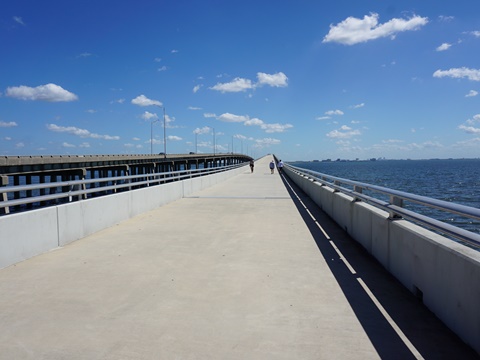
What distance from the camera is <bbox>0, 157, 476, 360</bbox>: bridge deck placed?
3711 millimetres

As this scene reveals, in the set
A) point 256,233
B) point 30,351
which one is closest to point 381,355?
point 30,351

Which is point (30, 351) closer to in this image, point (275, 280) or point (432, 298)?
point (275, 280)

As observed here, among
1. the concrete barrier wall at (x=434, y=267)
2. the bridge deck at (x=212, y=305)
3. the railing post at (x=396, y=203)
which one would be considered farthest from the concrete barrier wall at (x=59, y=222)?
the railing post at (x=396, y=203)

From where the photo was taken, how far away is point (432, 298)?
4520 mm

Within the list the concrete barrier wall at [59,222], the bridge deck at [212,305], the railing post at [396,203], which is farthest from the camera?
the concrete barrier wall at [59,222]

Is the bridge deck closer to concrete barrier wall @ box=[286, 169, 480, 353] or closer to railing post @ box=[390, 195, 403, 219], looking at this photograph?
concrete barrier wall @ box=[286, 169, 480, 353]

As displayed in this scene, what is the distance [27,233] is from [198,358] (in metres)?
5.00

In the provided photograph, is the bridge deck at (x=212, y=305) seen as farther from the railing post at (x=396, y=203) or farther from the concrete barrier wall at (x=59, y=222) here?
the railing post at (x=396, y=203)

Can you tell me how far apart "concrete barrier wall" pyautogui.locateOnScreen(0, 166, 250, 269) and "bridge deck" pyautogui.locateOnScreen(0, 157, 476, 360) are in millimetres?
252

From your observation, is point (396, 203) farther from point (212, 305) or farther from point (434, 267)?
point (212, 305)

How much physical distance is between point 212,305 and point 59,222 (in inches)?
187

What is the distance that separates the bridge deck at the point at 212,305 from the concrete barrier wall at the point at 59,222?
25 centimetres

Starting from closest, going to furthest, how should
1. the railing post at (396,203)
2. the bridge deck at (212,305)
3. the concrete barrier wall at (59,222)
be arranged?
1. the bridge deck at (212,305)
2. the railing post at (396,203)
3. the concrete barrier wall at (59,222)

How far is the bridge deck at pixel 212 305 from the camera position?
146 inches
